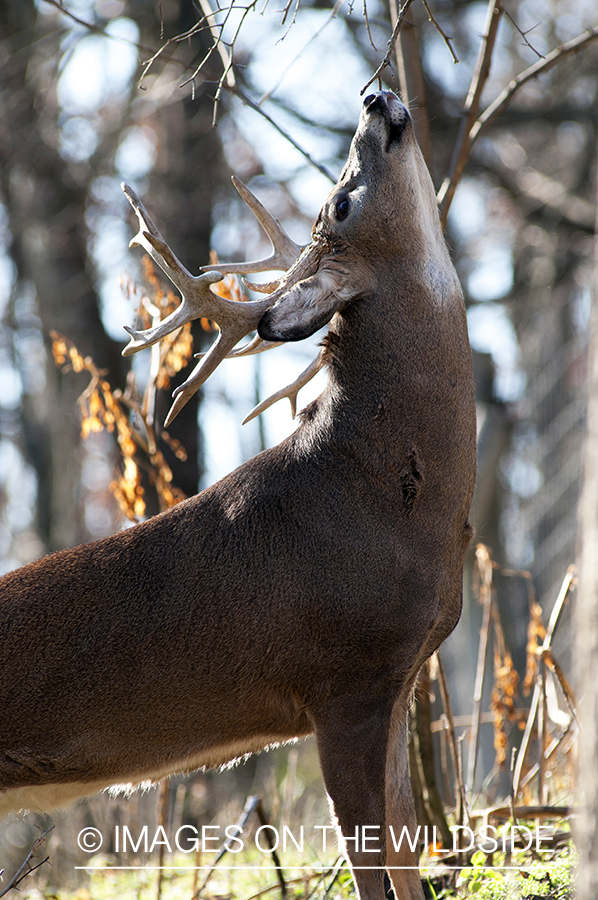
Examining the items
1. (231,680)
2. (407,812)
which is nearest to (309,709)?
(231,680)

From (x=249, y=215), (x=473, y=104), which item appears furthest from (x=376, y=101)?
(x=249, y=215)

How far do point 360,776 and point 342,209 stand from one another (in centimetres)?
217

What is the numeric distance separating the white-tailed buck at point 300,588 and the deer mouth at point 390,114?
0.18 metres

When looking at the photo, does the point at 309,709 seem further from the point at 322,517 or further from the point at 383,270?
the point at 383,270

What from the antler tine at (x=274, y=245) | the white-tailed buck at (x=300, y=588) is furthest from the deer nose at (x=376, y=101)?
the antler tine at (x=274, y=245)

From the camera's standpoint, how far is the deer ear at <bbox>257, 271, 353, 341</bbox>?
3.33m

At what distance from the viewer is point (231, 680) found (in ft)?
10.9

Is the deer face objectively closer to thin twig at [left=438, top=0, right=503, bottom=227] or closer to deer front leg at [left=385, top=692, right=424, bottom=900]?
thin twig at [left=438, top=0, right=503, bottom=227]

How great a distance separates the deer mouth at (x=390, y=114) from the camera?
3.65m

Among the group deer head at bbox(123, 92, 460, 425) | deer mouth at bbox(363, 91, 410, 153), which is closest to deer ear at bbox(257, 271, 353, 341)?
deer head at bbox(123, 92, 460, 425)

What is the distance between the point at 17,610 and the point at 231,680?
0.86m

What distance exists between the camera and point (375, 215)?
3607 mm

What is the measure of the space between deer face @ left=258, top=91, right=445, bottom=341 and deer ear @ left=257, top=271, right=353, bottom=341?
41 millimetres

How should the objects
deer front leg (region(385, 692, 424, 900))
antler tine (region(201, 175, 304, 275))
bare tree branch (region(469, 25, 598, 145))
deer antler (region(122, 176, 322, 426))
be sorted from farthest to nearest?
bare tree branch (region(469, 25, 598, 145)) → antler tine (region(201, 175, 304, 275)) → deer front leg (region(385, 692, 424, 900)) → deer antler (region(122, 176, 322, 426))
